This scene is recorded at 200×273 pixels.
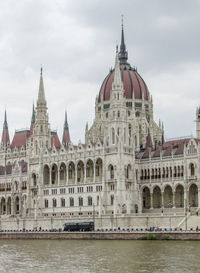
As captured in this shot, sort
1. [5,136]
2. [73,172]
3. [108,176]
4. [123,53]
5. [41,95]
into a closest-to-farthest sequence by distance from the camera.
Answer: [108,176] < [73,172] < [41,95] < [123,53] < [5,136]

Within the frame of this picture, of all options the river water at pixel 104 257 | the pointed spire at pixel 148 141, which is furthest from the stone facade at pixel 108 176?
the river water at pixel 104 257

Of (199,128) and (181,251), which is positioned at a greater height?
(199,128)

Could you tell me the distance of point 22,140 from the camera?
176 m

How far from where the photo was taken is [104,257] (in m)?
65.8

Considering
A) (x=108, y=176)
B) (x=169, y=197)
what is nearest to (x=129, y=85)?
(x=108, y=176)

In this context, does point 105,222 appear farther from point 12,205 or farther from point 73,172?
point 12,205

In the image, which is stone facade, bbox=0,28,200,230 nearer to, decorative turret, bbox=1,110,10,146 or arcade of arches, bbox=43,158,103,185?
arcade of arches, bbox=43,158,103,185

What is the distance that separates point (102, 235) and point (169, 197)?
27.5 meters

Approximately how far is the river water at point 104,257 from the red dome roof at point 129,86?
66.9m

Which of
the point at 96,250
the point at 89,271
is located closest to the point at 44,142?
the point at 96,250

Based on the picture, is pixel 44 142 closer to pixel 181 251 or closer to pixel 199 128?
pixel 199 128

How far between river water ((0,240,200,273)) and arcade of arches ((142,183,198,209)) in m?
30.1

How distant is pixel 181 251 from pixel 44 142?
68.9 m

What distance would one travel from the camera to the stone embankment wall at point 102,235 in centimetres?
8325
